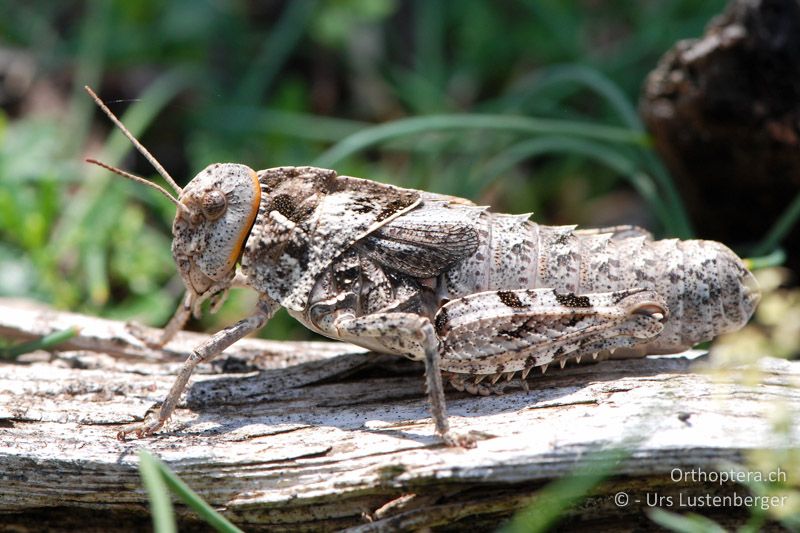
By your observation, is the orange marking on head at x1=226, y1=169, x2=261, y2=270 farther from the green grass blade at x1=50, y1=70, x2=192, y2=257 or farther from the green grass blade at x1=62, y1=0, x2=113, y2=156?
the green grass blade at x1=62, y1=0, x2=113, y2=156

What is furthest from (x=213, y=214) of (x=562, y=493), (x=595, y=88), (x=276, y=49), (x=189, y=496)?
(x=276, y=49)

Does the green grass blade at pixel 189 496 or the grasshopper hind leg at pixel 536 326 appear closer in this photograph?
the green grass blade at pixel 189 496

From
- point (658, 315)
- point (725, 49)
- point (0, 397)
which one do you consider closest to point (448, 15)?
point (725, 49)

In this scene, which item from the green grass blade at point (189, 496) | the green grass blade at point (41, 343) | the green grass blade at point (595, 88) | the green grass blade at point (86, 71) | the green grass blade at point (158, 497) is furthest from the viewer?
the green grass blade at point (86, 71)

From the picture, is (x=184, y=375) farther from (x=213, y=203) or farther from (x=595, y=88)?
(x=595, y=88)

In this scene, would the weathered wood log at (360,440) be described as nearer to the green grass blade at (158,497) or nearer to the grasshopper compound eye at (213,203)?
the green grass blade at (158,497)

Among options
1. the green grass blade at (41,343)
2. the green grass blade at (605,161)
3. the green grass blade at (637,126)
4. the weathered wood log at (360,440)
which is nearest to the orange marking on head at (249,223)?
the weathered wood log at (360,440)

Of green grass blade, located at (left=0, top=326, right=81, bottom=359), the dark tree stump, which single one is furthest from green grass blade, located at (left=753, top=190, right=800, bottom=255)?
green grass blade, located at (left=0, top=326, right=81, bottom=359)
